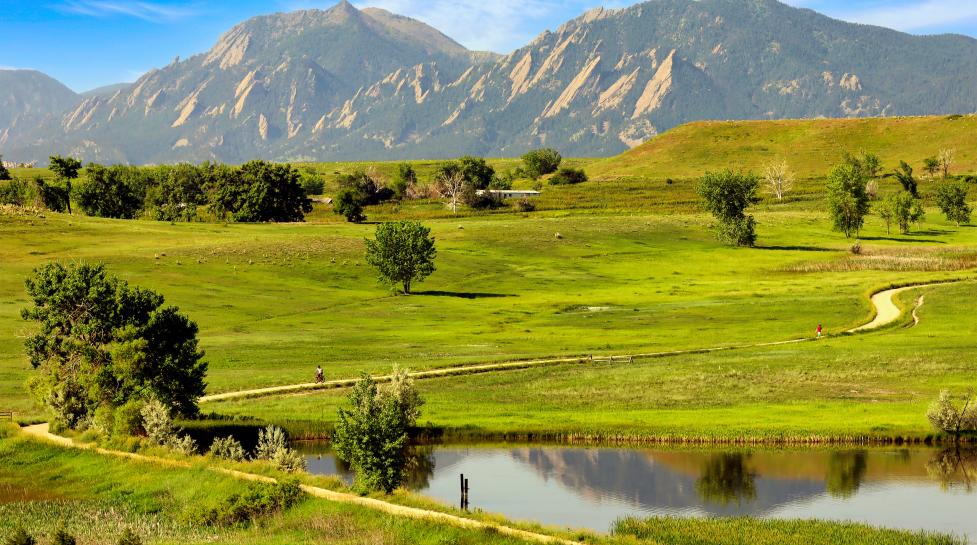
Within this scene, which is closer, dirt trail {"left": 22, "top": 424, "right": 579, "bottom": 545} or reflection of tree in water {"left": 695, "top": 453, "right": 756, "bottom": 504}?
dirt trail {"left": 22, "top": 424, "right": 579, "bottom": 545}

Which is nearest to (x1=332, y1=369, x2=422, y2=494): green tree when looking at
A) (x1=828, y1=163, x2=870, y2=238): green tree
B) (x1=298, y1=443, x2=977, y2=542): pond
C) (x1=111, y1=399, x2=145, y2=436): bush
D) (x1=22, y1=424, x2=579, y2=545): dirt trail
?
(x1=22, y1=424, x2=579, y2=545): dirt trail

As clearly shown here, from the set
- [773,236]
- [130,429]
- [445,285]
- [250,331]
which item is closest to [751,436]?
[130,429]

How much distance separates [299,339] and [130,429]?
4186 centimetres

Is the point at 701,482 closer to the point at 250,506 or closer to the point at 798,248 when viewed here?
the point at 250,506

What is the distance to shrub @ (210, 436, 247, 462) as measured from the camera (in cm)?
5309

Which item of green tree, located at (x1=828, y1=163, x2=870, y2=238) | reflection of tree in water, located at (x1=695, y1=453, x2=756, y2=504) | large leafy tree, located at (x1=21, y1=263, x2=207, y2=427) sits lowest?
reflection of tree in water, located at (x1=695, y1=453, x2=756, y2=504)

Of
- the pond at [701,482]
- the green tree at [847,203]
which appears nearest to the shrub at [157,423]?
Result: the pond at [701,482]

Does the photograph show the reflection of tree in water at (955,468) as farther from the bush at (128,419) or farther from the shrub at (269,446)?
the bush at (128,419)

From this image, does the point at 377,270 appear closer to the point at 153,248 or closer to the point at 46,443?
the point at 153,248

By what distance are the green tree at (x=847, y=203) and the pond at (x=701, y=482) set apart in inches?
5395

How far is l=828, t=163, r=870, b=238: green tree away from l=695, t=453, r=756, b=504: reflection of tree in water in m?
141

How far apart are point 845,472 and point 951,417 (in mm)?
9994

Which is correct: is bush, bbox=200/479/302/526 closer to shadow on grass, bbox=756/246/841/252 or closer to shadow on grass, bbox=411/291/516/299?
shadow on grass, bbox=411/291/516/299

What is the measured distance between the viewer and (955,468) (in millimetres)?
55656
